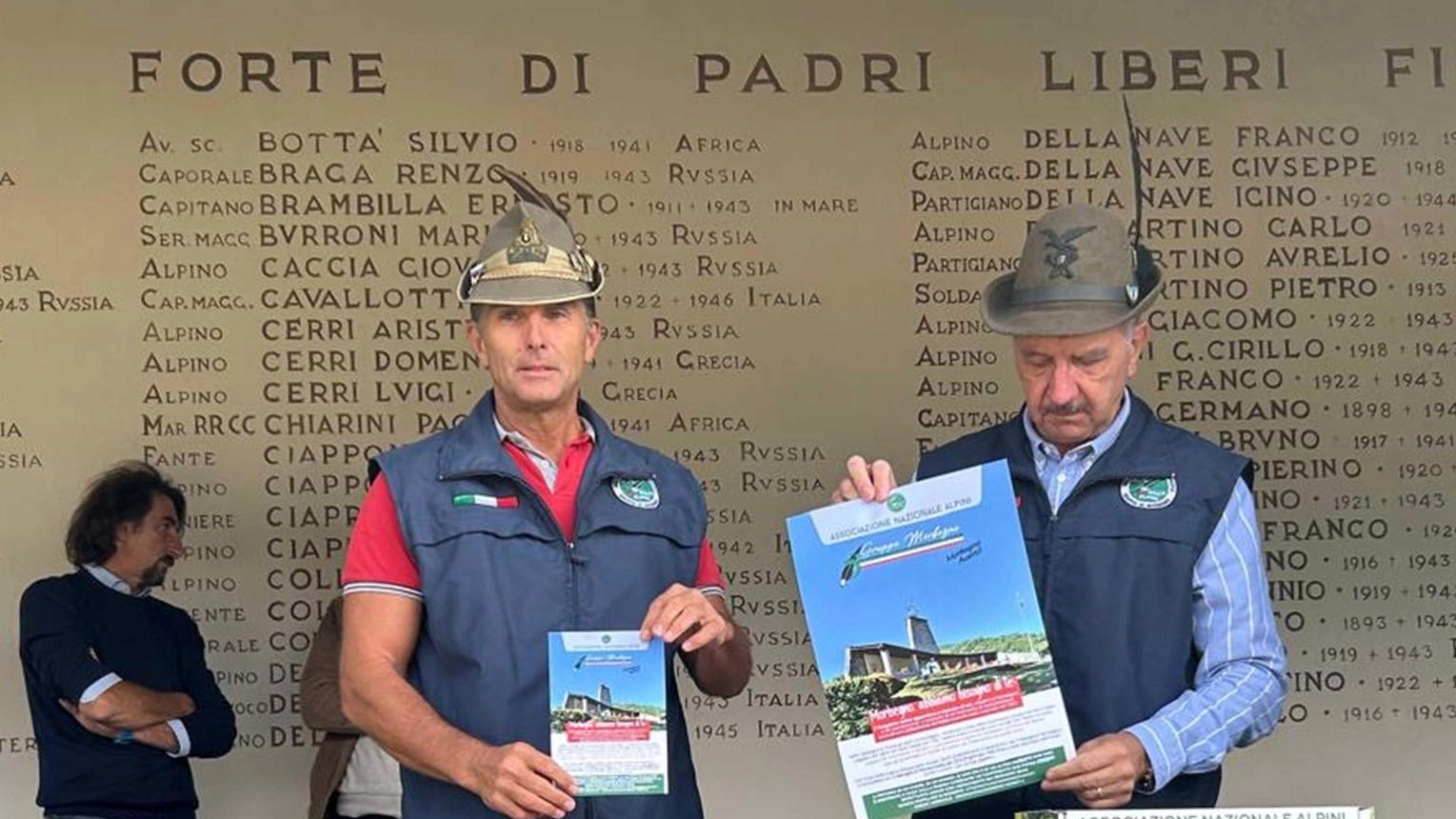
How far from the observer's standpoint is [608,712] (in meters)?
2.50

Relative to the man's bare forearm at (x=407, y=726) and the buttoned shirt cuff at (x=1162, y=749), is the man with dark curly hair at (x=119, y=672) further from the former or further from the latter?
the buttoned shirt cuff at (x=1162, y=749)

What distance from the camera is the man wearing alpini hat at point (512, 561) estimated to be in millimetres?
2600

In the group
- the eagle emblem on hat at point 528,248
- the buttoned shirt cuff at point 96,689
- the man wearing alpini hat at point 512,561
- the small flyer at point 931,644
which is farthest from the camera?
the buttoned shirt cuff at point 96,689

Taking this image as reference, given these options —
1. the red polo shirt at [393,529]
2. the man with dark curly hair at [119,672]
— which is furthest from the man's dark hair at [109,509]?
the red polo shirt at [393,529]

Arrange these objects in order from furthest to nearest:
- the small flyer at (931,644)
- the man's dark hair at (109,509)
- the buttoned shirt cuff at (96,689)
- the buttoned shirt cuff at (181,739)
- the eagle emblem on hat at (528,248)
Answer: the man's dark hair at (109,509)
the buttoned shirt cuff at (181,739)
the buttoned shirt cuff at (96,689)
the eagle emblem on hat at (528,248)
the small flyer at (931,644)

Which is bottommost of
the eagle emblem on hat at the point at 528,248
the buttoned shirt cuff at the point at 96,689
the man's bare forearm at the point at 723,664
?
the buttoned shirt cuff at the point at 96,689

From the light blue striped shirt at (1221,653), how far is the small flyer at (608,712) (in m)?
0.64

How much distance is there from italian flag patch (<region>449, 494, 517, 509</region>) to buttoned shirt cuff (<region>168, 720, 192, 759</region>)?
78.9 inches

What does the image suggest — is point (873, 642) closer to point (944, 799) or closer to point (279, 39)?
point (944, 799)

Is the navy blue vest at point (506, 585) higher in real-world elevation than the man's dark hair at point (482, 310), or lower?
lower

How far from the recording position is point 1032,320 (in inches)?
106

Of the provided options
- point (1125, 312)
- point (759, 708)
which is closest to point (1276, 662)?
point (1125, 312)

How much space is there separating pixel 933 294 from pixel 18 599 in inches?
97.3

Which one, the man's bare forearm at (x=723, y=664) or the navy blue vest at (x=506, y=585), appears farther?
the man's bare forearm at (x=723, y=664)
